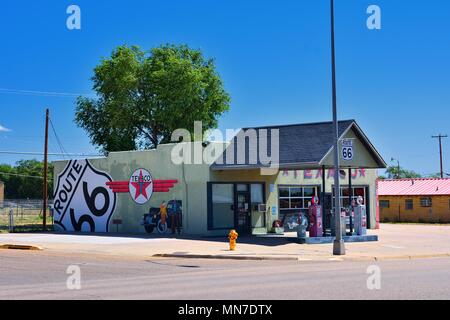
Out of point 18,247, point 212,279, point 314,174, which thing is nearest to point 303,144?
point 314,174

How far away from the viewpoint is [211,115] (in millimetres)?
53375

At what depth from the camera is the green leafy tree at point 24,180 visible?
125m

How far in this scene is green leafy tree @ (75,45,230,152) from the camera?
49656 mm

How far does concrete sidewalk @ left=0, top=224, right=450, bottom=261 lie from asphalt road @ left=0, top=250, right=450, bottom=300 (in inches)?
52.6

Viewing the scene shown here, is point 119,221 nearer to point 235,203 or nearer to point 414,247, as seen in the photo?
Answer: point 235,203

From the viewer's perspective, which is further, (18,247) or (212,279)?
(18,247)

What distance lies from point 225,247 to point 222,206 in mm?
6070

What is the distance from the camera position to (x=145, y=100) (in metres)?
50.8

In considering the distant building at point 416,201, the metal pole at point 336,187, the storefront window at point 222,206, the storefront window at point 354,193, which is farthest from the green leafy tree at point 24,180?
the metal pole at point 336,187

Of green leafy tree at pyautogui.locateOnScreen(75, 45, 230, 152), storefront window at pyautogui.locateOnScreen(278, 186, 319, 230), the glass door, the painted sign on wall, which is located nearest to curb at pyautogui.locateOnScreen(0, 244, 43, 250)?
the glass door

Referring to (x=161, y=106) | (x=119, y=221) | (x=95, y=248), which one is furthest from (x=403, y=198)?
(x=95, y=248)

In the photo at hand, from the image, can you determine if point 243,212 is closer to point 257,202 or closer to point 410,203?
point 257,202
